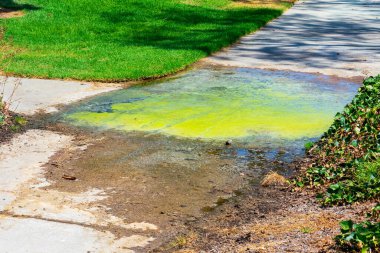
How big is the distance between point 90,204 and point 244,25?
12.2 metres

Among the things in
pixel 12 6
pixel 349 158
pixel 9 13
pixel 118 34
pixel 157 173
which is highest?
pixel 12 6

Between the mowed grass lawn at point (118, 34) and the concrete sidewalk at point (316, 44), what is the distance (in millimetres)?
546

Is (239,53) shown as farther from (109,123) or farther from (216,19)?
(109,123)

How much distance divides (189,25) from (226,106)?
7.69m

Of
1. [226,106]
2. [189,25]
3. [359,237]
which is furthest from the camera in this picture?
[189,25]

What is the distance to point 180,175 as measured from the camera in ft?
27.2

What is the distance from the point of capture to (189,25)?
18656 mm

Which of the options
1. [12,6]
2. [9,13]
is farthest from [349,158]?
[12,6]

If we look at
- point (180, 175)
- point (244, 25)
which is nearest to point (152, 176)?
point (180, 175)

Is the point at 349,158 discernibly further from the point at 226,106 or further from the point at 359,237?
the point at 226,106

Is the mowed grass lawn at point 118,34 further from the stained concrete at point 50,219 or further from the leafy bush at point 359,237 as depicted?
the leafy bush at point 359,237

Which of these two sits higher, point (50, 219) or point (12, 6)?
point (12, 6)

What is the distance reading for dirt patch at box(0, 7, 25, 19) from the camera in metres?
18.9

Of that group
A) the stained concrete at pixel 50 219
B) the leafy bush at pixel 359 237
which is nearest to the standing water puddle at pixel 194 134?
the stained concrete at pixel 50 219
